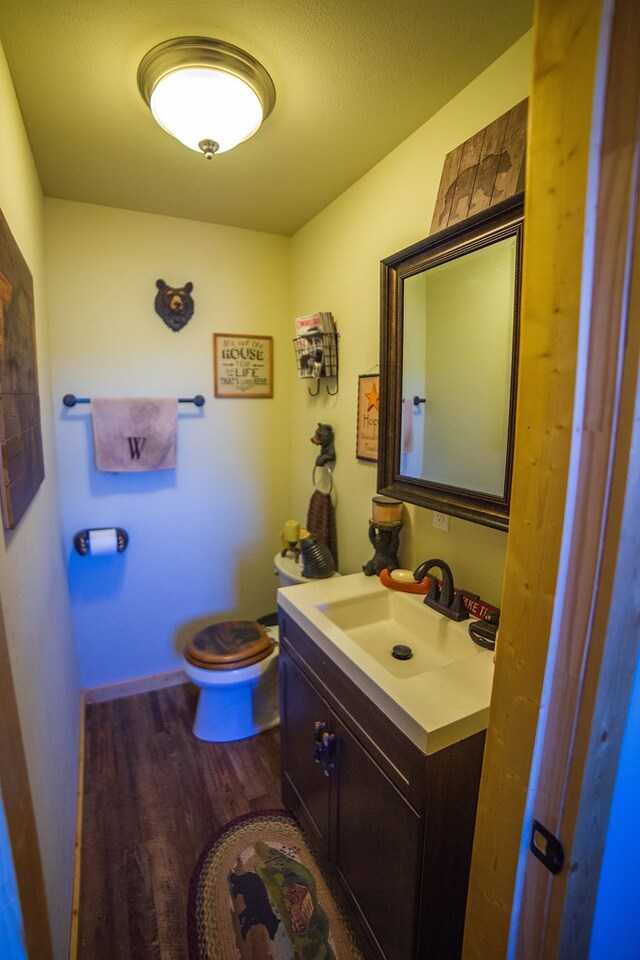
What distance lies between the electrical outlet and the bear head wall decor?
64.1 inches

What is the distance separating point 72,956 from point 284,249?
2.95 m

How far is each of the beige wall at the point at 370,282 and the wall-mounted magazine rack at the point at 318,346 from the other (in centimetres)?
5

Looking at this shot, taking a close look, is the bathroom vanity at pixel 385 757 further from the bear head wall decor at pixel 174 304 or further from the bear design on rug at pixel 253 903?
the bear head wall decor at pixel 174 304

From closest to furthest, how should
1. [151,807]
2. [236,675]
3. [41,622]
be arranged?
1. [41,622]
2. [151,807]
3. [236,675]

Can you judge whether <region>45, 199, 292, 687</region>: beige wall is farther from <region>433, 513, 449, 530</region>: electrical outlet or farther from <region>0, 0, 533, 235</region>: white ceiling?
<region>433, 513, 449, 530</region>: electrical outlet

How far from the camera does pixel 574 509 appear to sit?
1.91 feet

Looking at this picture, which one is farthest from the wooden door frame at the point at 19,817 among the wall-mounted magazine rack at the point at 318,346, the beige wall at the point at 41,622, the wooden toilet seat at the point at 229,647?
the wall-mounted magazine rack at the point at 318,346

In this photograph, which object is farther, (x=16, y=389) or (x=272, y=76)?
(x=272, y=76)

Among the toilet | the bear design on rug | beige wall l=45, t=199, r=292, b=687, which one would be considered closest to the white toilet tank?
the toilet

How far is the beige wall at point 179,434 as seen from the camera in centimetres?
217

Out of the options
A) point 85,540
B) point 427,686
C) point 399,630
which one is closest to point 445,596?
point 399,630

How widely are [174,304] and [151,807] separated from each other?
2.23m

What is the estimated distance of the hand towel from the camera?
2.21 m

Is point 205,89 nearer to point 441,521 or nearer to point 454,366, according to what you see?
point 454,366
